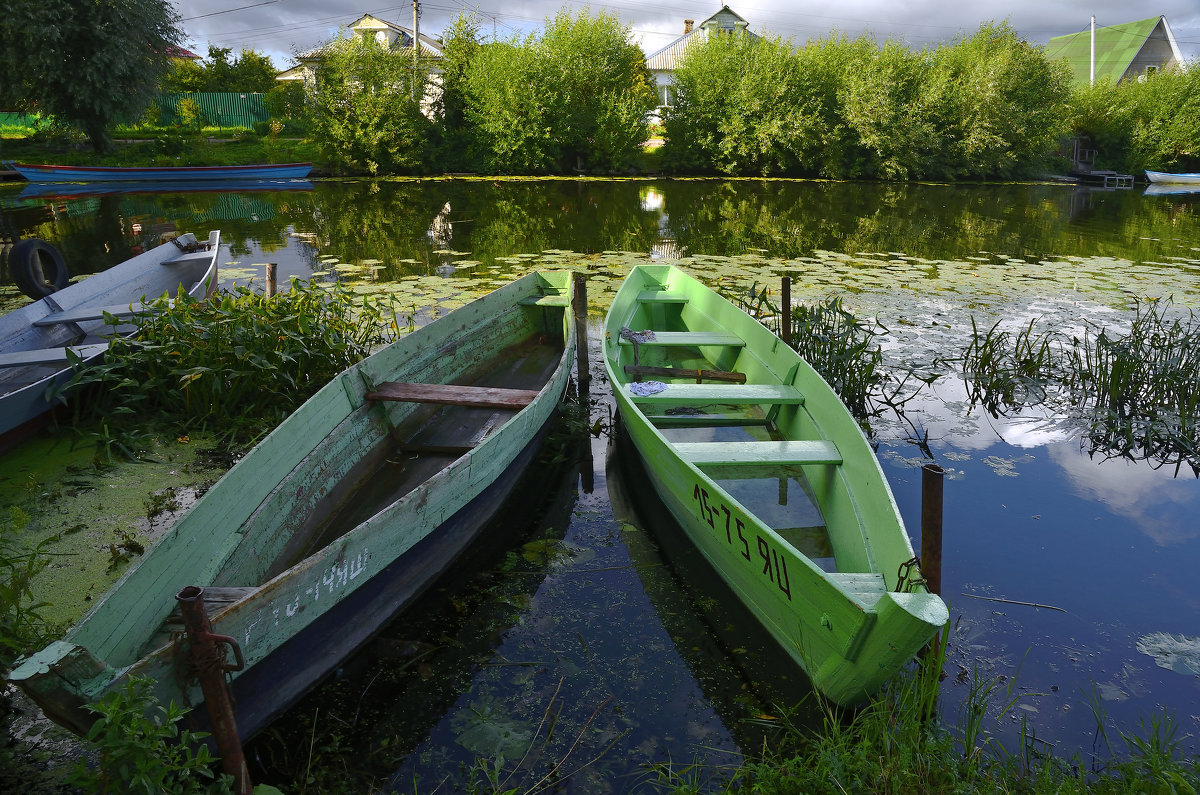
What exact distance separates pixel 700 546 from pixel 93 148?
28038 mm

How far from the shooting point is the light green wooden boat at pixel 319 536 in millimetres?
2295

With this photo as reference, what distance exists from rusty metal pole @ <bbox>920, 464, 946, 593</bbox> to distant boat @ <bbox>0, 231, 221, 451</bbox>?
5.13 m

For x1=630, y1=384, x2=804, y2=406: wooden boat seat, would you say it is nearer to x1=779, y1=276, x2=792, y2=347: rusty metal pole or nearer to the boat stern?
x1=779, y1=276, x2=792, y2=347: rusty metal pole

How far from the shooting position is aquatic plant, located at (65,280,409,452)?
5.13 m

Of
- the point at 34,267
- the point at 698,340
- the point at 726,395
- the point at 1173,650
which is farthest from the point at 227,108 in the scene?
the point at 1173,650

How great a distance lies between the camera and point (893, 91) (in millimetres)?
27578

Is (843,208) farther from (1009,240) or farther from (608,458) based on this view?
(608,458)

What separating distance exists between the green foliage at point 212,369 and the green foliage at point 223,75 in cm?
3242

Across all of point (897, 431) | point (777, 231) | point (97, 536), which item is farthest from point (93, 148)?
point (897, 431)

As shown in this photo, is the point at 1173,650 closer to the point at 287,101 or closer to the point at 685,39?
the point at 287,101

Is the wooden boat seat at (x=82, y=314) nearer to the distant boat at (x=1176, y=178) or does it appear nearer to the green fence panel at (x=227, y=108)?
the green fence panel at (x=227, y=108)

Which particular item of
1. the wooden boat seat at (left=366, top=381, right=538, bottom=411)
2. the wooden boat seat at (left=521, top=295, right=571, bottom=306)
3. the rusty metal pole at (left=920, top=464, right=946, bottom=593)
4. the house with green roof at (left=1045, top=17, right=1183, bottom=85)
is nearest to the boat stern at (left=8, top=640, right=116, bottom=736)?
the wooden boat seat at (left=366, top=381, right=538, bottom=411)

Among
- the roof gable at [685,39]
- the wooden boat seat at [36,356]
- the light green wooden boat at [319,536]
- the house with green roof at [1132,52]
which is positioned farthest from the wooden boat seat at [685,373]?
the house with green roof at [1132,52]

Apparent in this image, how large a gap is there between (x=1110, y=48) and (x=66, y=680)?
185 feet
